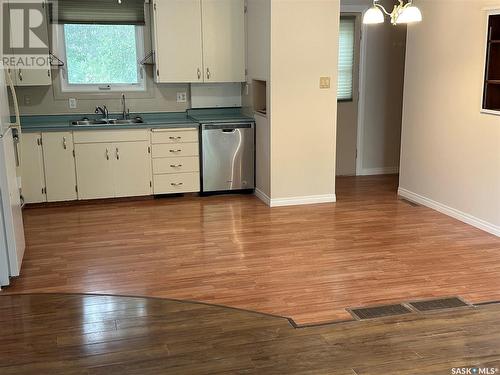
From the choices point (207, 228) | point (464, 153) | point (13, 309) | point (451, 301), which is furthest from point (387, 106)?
point (13, 309)

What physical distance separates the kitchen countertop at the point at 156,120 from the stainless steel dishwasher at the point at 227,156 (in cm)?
11

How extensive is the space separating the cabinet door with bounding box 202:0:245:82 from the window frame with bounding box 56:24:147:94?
771 millimetres

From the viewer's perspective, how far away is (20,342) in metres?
2.93

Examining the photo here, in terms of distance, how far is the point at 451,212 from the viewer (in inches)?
205

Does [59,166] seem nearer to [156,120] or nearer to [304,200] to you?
[156,120]

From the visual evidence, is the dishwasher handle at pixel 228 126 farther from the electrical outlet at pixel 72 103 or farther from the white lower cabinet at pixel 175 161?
the electrical outlet at pixel 72 103

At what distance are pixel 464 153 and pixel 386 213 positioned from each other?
93 centimetres

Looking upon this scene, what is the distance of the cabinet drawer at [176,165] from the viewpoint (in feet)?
19.2

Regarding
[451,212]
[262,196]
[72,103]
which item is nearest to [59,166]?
[72,103]

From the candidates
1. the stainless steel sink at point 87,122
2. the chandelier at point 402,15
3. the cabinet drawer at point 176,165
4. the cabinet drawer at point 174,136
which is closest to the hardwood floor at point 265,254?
the cabinet drawer at point 176,165

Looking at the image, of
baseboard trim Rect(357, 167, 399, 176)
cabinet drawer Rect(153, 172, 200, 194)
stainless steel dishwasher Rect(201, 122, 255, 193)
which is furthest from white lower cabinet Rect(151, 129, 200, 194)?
baseboard trim Rect(357, 167, 399, 176)

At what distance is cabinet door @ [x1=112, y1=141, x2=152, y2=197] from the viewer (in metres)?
5.71

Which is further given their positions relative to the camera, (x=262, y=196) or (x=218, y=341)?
(x=262, y=196)

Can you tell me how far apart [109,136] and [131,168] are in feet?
1.34
